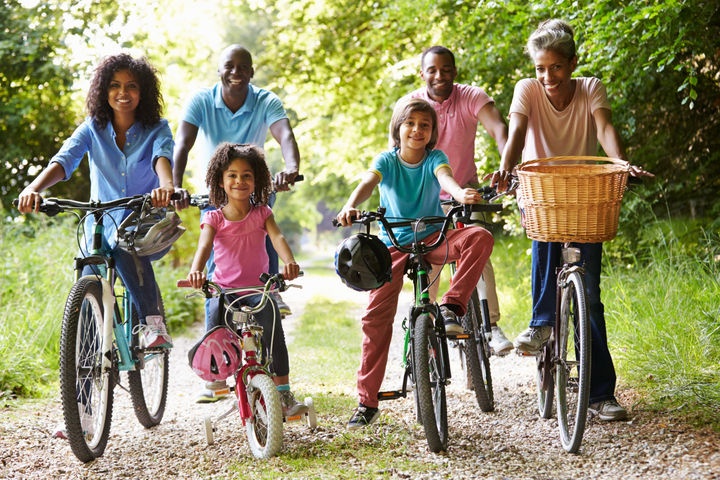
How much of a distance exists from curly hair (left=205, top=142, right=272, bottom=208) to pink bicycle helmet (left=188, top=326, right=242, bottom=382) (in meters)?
0.78

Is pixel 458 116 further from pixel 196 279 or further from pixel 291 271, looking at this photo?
pixel 196 279

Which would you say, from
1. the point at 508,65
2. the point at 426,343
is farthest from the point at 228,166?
the point at 508,65

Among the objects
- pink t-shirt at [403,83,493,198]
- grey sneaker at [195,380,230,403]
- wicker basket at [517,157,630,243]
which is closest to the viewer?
wicker basket at [517,157,630,243]

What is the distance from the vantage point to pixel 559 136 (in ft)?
14.2

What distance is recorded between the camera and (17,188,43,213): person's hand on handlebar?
3.91 m

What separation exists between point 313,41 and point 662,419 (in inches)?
443

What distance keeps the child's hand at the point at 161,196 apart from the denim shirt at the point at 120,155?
41 cm

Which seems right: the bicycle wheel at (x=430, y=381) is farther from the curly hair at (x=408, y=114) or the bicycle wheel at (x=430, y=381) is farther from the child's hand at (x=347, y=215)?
the curly hair at (x=408, y=114)

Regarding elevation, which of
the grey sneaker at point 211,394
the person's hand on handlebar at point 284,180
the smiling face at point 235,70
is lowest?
the grey sneaker at point 211,394

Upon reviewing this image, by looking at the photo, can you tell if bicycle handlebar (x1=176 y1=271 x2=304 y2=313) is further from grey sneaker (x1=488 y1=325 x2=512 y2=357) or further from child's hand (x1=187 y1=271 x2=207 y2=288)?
grey sneaker (x1=488 y1=325 x2=512 y2=357)

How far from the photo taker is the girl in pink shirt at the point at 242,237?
424 centimetres

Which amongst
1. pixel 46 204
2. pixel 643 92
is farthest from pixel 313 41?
pixel 46 204

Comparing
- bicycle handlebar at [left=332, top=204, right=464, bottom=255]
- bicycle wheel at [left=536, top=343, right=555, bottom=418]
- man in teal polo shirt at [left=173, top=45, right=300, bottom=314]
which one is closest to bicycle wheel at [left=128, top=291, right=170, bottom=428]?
man in teal polo shirt at [left=173, top=45, right=300, bottom=314]

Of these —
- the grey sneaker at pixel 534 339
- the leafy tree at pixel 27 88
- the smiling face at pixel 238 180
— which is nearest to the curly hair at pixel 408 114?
the smiling face at pixel 238 180
